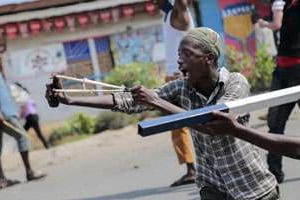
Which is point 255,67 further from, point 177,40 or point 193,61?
point 193,61

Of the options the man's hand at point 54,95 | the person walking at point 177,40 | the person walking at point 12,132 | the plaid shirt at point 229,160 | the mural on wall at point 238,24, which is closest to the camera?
the plaid shirt at point 229,160

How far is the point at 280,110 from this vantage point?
6.24 meters

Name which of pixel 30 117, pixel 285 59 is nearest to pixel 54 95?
pixel 285 59

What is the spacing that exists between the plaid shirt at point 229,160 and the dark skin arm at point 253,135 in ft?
2.55

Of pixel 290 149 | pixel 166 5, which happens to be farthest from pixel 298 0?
pixel 290 149

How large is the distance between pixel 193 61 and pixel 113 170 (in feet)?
17.2

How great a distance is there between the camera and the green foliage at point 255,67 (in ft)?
48.9

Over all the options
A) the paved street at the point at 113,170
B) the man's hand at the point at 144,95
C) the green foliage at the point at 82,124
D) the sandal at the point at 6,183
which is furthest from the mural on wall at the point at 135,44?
the man's hand at the point at 144,95

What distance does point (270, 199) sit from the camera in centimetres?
357

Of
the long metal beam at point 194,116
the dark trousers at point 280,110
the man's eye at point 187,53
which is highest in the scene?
the long metal beam at point 194,116

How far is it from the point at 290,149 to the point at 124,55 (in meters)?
14.3

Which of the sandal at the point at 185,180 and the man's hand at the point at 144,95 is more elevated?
the man's hand at the point at 144,95

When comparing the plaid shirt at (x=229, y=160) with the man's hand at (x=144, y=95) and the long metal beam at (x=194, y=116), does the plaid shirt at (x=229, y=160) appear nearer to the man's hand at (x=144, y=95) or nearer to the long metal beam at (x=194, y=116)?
the man's hand at (x=144, y=95)

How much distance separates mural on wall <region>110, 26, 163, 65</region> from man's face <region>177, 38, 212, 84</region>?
13239 millimetres
